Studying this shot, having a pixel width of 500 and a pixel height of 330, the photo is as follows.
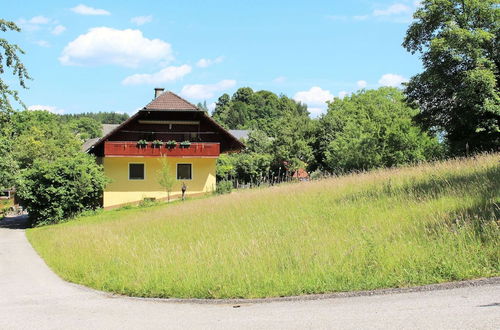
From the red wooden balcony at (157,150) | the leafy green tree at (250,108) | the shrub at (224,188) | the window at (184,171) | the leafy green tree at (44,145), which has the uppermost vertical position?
the leafy green tree at (250,108)

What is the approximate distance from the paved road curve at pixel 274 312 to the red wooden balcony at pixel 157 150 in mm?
29621

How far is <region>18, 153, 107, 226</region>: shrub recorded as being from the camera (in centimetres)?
3409

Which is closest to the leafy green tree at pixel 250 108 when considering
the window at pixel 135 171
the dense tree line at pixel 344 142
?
the dense tree line at pixel 344 142

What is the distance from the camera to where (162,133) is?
39.2m

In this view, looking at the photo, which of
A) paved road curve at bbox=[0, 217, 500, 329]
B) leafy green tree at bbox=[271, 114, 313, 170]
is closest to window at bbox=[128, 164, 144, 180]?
leafy green tree at bbox=[271, 114, 313, 170]

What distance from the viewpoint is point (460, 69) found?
Result: 25906 millimetres

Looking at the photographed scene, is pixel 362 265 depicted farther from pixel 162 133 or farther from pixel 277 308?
pixel 162 133

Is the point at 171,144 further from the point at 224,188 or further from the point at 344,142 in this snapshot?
the point at 344,142

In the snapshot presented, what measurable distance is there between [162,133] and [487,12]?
81.3 feet

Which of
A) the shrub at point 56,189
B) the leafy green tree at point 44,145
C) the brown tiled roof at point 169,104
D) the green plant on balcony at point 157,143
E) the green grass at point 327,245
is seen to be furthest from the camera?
the leafy green tree at point 44,145

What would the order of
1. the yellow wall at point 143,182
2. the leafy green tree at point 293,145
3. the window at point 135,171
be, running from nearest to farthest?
the yellow wall at point 143,182 < the window at point 135,171 < the leafy green tree at point 293,145

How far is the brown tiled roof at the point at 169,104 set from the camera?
126 ft

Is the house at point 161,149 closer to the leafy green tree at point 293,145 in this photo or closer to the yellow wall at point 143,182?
the yellow wall at point 143,182

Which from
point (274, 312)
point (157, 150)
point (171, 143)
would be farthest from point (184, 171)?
point (274, 312)
